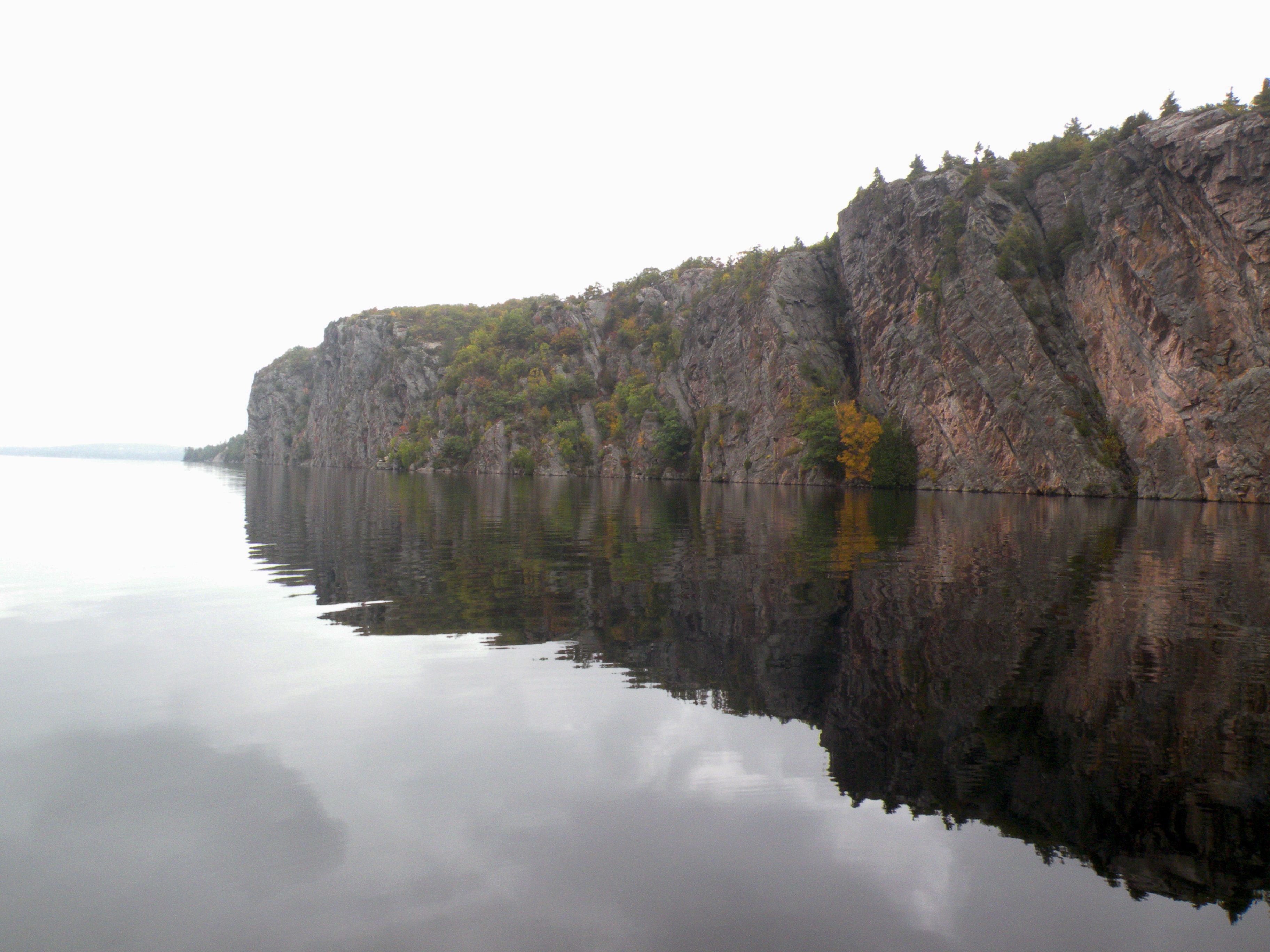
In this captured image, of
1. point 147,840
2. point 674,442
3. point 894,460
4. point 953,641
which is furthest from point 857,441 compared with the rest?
point 147,840

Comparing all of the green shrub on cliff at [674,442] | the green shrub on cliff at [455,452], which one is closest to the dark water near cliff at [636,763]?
the green shrub on cliff at [674,442]

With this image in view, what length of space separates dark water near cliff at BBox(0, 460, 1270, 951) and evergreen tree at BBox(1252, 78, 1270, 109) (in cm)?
6004

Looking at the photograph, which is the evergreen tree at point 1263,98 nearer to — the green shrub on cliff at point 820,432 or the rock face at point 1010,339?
the rock face at point 1010,339

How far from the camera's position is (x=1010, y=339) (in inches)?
2990

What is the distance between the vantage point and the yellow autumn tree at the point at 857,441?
86250mm

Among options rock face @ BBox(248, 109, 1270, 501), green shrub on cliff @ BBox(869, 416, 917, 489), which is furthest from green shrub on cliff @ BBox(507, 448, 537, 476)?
green shrub on cliff @ BBox(869, 416, 917, 489)

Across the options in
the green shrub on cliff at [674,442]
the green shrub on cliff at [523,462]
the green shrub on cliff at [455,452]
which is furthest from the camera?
the green shrub on cliff at [455,452]

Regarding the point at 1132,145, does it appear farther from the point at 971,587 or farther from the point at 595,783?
the point at 595,783

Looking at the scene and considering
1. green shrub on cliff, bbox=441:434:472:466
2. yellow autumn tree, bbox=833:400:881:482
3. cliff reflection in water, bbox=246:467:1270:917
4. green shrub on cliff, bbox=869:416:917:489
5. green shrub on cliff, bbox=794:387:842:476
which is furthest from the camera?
green shrub on cliff, bbox=441:434:472:466

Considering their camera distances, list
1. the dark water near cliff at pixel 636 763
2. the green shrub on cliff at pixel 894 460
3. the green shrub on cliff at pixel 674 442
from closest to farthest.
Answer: the dark water near cliff at pixel 636 763, the green shrub on cliff at pixel 894 460, the green shrub on cliff at pixel 674 442

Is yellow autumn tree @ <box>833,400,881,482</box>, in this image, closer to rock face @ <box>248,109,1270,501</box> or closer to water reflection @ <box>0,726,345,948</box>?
rock face @ <box>248,109,1270,501</box>

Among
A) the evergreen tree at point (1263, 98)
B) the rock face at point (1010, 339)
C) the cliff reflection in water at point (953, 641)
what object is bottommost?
the cliff reflection in water at point (953, 641)

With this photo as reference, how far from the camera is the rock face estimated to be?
194ft

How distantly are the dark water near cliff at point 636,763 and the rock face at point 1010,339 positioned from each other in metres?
54.8
